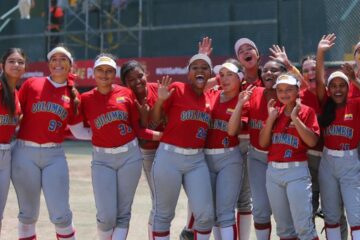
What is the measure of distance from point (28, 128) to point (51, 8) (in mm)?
13888

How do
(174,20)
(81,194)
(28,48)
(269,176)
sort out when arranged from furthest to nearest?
(28,48), (174,20), (81,194), (269,176)

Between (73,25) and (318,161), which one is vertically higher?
(73,25)

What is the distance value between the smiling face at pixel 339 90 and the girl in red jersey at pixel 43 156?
2.51 meters

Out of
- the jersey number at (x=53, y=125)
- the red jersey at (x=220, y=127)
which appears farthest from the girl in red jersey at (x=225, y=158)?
the jersey number at (x=53, y=125)

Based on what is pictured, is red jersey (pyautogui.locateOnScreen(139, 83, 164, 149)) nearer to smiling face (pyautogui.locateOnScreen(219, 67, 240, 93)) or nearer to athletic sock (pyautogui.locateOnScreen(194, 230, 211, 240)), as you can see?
smiling face (pyautogui.locateOnScreen(219, 67, 240, 93))

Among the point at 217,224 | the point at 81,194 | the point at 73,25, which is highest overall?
the point at 73,25

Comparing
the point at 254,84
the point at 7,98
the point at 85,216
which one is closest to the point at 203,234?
the point at 254,84

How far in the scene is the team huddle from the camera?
5.79 m

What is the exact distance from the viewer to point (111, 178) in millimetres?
5969

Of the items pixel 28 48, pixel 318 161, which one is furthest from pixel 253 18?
pixel 318 161

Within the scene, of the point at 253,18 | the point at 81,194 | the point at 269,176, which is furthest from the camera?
the point at 253,18

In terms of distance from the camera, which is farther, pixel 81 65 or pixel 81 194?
pixel 81 65

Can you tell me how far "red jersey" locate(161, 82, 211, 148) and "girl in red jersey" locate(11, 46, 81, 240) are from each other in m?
0.97

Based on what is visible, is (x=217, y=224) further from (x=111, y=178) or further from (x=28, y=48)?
(x=28, y=48)
